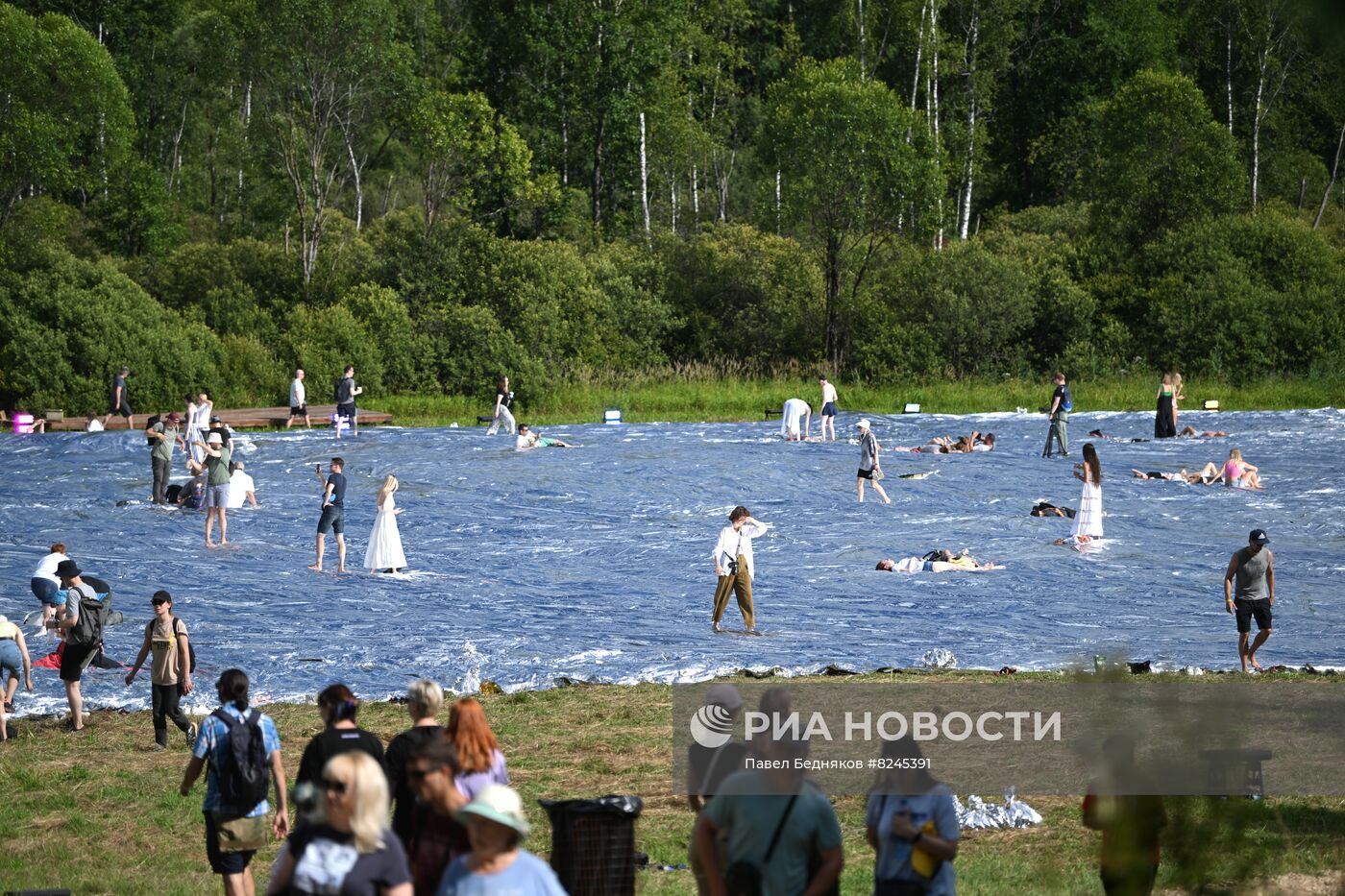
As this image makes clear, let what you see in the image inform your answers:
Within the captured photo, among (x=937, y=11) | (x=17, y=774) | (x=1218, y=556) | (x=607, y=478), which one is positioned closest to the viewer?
(x=17, y=774)

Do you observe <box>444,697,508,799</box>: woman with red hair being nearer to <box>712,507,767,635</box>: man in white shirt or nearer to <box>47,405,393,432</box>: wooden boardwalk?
<box>712,507,767,635</box>: man in white shirt

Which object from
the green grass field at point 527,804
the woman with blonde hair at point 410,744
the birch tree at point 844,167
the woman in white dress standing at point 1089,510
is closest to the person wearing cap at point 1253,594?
the green grass field at point 527,804

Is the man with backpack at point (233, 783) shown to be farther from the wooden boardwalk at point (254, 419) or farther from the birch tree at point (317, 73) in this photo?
the birch tree at point (317, 73)

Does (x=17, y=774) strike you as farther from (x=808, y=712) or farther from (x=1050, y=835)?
(x=1050, y=835)

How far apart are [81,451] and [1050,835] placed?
29930mm

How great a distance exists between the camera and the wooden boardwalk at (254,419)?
40.9 meters

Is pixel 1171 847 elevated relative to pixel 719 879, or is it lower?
elevated

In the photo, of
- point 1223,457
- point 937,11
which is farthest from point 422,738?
point 937,11

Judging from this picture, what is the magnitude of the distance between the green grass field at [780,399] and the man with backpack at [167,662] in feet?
102

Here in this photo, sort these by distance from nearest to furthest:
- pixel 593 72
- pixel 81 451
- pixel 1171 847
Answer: pixel 1171 847 < pixel 81 451 < pixel 593 72

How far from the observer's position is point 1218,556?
74.0 ft

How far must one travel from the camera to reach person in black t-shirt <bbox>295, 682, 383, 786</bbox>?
7.41m

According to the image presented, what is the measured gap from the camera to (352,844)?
218 inches

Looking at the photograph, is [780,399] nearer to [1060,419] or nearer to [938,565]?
[1060,419]
